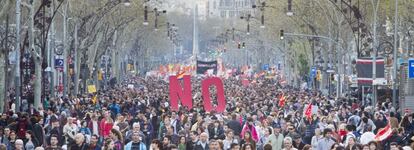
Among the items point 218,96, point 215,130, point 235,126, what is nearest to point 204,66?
point 218,96

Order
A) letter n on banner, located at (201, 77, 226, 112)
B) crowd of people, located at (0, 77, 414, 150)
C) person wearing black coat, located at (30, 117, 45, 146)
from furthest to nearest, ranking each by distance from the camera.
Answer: letter n on banner, located at (201, 77, 226, 112) → person wearing black coat, located at (30, 117, 45, 146) → crowd of people, located at (0, 77, 414, 150)

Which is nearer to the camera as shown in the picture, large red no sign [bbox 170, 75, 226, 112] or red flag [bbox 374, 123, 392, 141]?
red flag [bbox 374, 123, 392, 141]

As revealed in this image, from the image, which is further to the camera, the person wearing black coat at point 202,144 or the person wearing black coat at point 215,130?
the person wearing black coat at point 215,130

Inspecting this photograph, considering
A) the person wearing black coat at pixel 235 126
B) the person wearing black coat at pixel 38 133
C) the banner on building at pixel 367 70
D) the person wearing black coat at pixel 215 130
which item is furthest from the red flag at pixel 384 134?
the banner on building at pixel 367 70

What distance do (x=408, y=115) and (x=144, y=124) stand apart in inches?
232

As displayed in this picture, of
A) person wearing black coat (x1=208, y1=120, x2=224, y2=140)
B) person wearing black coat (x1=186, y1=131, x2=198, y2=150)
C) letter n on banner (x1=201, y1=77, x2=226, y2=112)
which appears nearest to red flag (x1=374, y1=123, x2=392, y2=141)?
person wearing black coat (x1=186, y1=131, x2=198, y2=150)

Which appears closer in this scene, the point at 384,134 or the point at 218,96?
the point at 384,134

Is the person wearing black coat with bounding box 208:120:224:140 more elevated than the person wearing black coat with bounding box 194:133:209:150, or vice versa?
the person wearing black coat with bounding box 194:133:209:150

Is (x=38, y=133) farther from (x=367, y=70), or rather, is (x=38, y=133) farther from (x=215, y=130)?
(x=367, y=70)

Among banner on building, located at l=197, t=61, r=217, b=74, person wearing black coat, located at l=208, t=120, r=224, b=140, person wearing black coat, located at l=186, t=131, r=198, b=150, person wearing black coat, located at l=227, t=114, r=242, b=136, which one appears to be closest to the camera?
person wearing black coat, located at l=186, t=131, r=198, b=150

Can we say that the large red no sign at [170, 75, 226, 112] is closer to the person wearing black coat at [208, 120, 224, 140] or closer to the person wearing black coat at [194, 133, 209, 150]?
the person wearing black coat at [208, 120, 224, 140]

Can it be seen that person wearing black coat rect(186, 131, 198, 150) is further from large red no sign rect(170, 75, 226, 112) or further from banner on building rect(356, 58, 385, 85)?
banner on building rect(356, 58, 385, 85)

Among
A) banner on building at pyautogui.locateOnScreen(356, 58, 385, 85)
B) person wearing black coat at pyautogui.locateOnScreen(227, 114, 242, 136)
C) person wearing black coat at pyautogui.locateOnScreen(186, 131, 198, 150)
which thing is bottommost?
person wearing black coat at pyautogui.locateOnScreen(227, 114, 242, 136)

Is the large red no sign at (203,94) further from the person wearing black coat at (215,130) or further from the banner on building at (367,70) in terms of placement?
the banner on building at (367,70)
